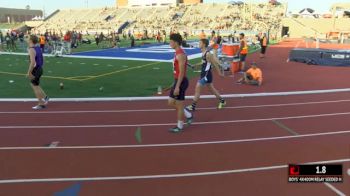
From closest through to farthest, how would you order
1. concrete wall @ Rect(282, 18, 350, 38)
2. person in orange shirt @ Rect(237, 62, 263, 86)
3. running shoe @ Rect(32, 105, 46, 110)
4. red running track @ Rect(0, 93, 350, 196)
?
red running track @ Rect(0, 93, 350, 196) < running shoe @ Rect(32, 105, 46, 110) < person in orange shirt @ Rect(237, 62, 263, 86) < concrete wall @ Rect(282, 18, 350, 38)

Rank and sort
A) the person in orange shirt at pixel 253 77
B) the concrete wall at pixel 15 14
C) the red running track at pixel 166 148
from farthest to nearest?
the concrete wall at pixel 15 14
the person in orange shirt at pixel 253 77
the red running track at pixel 166 148

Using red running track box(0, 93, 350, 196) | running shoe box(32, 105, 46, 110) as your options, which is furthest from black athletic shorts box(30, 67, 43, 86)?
red running track box(0, 93, 350, 196)

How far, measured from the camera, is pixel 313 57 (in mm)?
19359

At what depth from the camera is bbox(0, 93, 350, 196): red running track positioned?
4.75 meters

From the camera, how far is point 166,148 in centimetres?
614

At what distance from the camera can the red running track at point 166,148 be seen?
15.6ft

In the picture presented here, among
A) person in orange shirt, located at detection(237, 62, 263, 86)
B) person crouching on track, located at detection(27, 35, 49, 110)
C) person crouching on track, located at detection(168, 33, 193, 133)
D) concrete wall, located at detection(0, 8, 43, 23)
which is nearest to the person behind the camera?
person crouching on track, located at detection(168, 33, 193, 133)

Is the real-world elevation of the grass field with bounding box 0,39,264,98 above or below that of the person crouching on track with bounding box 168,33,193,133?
below

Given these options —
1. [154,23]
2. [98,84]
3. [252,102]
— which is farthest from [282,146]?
[154,23]

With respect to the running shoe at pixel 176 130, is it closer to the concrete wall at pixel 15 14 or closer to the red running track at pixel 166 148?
the red running track at pixel 166 148

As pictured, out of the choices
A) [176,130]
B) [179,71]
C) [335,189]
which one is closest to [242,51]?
[176,130]

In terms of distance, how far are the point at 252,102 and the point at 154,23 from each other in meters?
63.0
